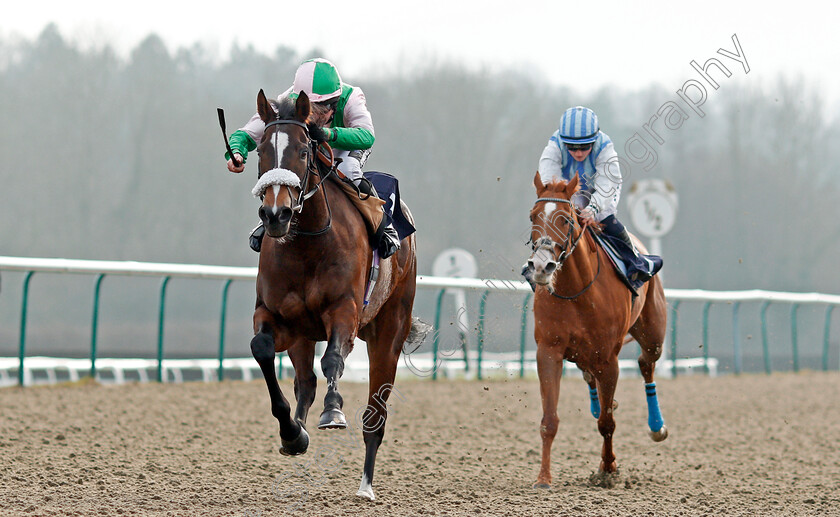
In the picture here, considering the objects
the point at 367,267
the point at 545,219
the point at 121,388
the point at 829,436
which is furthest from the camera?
the point at 121,388

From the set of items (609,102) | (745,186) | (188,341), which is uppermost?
(609,102)

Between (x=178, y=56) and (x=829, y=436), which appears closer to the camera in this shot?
(x=829, y=436)

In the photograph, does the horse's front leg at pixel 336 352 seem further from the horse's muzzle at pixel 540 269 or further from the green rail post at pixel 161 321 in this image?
the green rail post at pixel 161 321

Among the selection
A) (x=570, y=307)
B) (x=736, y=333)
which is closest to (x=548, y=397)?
(x=570, y=307)

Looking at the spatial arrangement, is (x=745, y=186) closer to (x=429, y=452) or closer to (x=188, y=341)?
(x=188, y=341)

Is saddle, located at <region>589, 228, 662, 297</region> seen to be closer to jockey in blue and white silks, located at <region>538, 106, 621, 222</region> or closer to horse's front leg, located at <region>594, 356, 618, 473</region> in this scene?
jockey in blue and white silks, located at <region>538, 106, 621, 222</region>

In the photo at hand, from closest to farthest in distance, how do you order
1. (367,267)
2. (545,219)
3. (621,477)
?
(367,267), (545,219), (621,477)

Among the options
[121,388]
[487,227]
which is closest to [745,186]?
[487,227]

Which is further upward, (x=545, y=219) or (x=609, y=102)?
(x=609, y=102)

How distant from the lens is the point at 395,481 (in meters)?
6.43

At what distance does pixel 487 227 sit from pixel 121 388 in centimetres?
2377

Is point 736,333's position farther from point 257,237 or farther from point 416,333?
point 257,237

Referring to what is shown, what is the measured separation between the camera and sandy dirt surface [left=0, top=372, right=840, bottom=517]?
556cm

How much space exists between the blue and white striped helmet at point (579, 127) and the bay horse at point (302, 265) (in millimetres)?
2120
